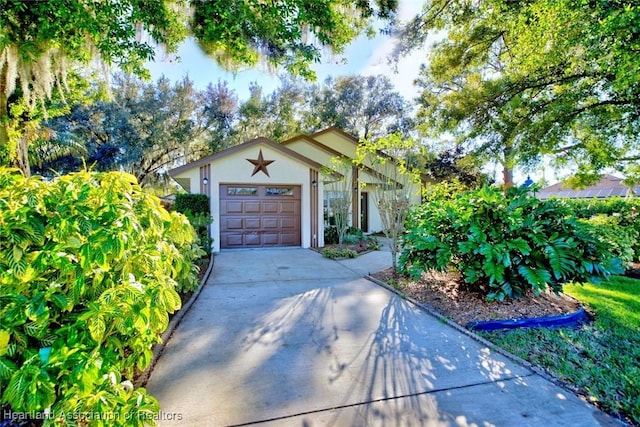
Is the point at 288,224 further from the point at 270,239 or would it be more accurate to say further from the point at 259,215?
the point at 259,215

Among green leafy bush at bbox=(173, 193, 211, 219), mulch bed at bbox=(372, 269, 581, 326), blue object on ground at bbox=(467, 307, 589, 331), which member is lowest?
blue object on ground at bbox=(467, 307, 589, 331)

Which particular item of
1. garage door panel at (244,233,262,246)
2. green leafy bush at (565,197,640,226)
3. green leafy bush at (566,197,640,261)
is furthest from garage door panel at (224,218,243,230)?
green leafy bush at (565,197,640,226)

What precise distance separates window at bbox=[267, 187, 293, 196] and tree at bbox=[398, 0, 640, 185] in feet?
19.5

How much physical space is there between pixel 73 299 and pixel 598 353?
4816 millimetres

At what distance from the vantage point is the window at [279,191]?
10669 millimetres

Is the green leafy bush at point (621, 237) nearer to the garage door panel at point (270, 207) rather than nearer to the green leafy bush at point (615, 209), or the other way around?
the green leafy bush at point (615, 209)

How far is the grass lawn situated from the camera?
2.53 meters

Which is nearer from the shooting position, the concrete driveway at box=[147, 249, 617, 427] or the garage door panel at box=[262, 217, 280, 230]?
the concrete driveway at box=[147, 249, 617, 427]

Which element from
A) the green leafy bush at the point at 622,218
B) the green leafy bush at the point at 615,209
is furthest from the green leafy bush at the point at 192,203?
the green leafy bush at the point at 615,209

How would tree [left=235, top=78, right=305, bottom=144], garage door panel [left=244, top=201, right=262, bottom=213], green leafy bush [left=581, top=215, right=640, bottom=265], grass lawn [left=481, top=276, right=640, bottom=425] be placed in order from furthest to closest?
tree [left=235, top=78, right=305, bottom=144] < garage door panel [left=244, top=201, right=262, bottom=213] < green leafy bush [left=581, top=215, right=640, bottom=265] < grass lawn [left=481, top=276, right=640, bottom=425]

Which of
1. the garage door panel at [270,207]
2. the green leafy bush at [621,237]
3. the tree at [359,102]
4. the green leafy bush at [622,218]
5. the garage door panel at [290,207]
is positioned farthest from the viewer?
the tree at [359,102]

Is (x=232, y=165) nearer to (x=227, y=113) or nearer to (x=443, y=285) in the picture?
(x=443, y=285)

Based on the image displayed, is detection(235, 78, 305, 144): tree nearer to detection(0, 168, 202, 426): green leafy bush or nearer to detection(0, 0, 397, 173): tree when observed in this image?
detection(0, 0, 397, 173): tree

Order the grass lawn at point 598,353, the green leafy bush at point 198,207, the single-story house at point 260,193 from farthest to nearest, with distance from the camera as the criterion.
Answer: the single-story house at point 260,193 → the green leafy bush at point 198,207 → the grass lawn at point 598,353
